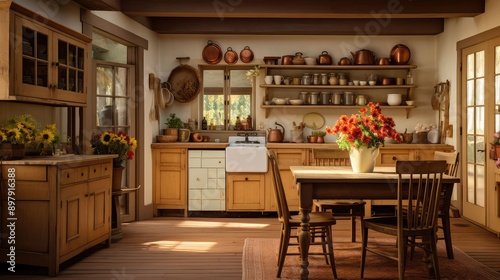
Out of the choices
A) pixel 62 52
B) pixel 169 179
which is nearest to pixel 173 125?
pixel 169 179

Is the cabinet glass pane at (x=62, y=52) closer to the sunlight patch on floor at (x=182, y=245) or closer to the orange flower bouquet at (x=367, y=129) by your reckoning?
the sunlight patch on floor at (x=182, y=245)

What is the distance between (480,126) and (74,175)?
464 cm

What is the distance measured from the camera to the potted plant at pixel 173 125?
7.45m

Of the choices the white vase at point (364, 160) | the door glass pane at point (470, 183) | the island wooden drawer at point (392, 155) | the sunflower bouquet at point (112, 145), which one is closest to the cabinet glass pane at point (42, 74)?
the sunflower bouquet at point (112, 145)

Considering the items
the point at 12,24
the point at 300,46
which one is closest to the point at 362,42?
the point at 300,46

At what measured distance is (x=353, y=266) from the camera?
4465mm

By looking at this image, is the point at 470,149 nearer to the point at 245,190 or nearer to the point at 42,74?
the point at 245,190

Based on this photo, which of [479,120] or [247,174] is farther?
[247,174]

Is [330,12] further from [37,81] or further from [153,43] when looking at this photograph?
[37,81]

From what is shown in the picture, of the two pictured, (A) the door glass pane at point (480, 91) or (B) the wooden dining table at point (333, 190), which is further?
(A) the door glass pane at point (480, 91)

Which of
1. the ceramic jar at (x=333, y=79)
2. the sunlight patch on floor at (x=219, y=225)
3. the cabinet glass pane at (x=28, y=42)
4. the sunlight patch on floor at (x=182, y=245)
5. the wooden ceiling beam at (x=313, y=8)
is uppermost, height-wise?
the wooden ceiling beam at (x=313, y=8)

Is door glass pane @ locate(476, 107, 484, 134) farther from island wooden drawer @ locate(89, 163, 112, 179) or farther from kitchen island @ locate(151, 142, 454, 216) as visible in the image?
island wooden drawer @ locate(89, 163, 112, 179)

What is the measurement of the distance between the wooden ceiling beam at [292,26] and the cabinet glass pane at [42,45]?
3214mm

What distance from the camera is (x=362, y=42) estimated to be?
7797mm
